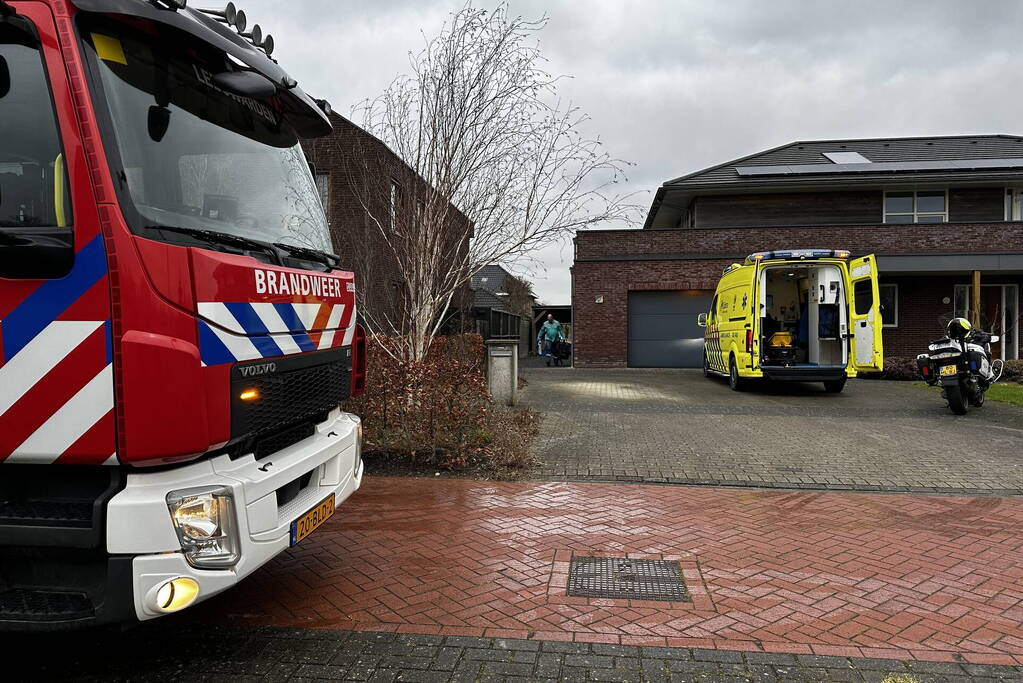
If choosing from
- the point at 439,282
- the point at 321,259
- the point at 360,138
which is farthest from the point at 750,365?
the point at 321,259

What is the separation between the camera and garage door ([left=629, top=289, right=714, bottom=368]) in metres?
20.0

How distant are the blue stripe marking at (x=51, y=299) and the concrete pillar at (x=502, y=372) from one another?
8.70m

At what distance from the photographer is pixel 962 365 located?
396 inches

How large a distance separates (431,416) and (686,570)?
329cm

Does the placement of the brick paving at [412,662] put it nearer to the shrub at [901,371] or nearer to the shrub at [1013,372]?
the shrub at [901,371]

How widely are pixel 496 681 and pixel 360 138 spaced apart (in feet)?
23.5

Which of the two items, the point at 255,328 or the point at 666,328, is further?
→ the point at 666,328

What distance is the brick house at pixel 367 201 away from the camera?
8.09 meters

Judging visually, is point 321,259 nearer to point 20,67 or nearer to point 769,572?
point 20,67

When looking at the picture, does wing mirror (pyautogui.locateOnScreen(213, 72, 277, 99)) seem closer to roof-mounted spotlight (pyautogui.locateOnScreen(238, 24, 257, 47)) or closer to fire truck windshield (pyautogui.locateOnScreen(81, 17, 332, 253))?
fire truck windshield (pyautogui.locateOnScreen(81, 17, 332, 253))

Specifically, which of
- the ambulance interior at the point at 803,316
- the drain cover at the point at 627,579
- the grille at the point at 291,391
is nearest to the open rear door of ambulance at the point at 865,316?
the ambulance interior at the point at 803,316

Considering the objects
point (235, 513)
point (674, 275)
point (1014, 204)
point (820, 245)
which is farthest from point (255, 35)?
point (1014, 204)

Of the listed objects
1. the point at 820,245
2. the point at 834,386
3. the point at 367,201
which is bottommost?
the point at 834,386

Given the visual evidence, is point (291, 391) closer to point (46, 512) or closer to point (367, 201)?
point (46, 512)
